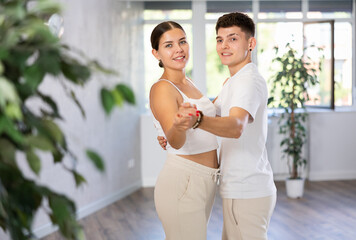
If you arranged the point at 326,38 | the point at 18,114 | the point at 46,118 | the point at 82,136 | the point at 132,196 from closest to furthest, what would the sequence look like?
1. the point at 18,114
2. the point at 46,118
3. the point at 82,136
4. the point at 132,196
5. the point at 326,38

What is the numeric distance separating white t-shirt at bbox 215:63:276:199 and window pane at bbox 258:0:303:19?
225 inches

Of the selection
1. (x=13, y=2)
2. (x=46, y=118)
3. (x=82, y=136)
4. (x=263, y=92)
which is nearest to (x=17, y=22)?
(x=13, y=2)

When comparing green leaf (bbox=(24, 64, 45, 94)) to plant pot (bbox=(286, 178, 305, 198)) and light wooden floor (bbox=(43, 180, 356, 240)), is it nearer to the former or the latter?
light wooden floor (bbox=(43, 180, 356, 240))

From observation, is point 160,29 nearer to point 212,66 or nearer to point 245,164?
point 245,164

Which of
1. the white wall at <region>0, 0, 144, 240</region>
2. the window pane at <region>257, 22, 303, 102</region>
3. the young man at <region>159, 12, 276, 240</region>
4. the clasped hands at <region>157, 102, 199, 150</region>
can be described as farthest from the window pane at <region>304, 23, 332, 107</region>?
the clasped hands at <region>157, 102, 199, 150</region>

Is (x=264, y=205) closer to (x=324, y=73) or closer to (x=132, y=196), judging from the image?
(x=132, y=196)

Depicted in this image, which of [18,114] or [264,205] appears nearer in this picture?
[18,114]

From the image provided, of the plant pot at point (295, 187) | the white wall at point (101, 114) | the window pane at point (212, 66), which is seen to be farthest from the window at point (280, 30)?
the plant pot at point (295, 187)

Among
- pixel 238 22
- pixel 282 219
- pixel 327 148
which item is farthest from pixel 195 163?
pixel 327 148

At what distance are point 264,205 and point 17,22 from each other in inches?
61.6

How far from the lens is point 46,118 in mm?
792

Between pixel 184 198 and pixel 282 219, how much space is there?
348 centimetres

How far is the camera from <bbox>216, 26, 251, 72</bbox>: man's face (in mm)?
2195

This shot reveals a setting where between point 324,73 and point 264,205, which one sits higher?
point 324,73
